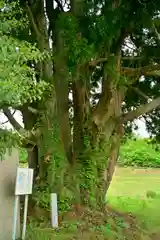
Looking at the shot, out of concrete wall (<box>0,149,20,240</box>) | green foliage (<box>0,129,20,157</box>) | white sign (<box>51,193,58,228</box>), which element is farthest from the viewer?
white sign (<box>51,193,58,228</box>)

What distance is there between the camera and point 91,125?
1208cm

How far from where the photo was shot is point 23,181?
29.0ft

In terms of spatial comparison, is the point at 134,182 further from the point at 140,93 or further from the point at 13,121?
the point at 13,121

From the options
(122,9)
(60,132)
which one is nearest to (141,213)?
(60,132)

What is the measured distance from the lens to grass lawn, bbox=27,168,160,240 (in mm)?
9938

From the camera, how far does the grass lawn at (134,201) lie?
32.6 ft

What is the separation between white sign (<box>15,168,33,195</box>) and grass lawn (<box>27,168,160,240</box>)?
1059mm

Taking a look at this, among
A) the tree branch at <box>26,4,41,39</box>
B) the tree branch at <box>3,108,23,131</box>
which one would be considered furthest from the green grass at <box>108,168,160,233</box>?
the tree branch at <box>26,4,41,39</box>

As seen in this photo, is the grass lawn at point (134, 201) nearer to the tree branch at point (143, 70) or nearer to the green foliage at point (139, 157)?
the green foliage at point (139, 157)

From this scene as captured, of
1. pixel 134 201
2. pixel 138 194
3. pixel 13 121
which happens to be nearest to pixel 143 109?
pixel 13 121

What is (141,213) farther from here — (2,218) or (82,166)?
(2,218)

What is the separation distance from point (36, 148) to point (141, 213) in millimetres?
4654

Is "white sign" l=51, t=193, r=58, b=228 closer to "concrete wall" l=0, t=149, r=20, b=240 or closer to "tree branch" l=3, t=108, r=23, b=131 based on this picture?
"concrete wall" l=0, t=149, r=20, b=240

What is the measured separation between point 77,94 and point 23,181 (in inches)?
139
